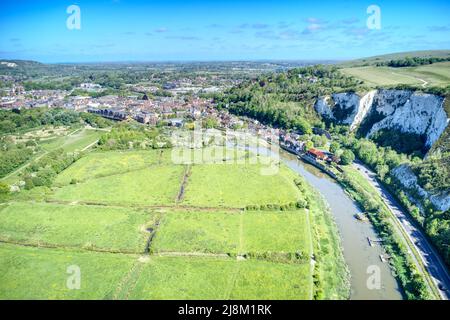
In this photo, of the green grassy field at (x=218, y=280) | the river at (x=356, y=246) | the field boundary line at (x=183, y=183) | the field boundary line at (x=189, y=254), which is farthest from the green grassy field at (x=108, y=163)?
Result: the river at (x=356, y=246)

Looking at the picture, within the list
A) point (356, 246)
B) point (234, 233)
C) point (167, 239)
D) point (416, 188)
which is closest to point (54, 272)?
point (167, 239)

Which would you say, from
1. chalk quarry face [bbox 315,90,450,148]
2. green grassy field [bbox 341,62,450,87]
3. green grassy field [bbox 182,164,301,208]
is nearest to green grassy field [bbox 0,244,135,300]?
green grassy field [bbox 182,164,301,208]

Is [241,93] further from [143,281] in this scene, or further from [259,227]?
[143,281]

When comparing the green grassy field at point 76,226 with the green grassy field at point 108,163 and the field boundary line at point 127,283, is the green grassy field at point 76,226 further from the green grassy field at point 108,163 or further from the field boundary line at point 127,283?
the green grassy field at point 108,163

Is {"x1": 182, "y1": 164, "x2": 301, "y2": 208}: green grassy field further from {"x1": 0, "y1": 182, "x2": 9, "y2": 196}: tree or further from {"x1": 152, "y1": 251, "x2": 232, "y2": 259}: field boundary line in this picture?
{"x1": 0, "y1": 182, "x2": 9, "y2": 196}: tree

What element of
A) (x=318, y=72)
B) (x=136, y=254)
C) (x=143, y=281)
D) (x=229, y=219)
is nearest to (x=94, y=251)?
(x=136, y=254)

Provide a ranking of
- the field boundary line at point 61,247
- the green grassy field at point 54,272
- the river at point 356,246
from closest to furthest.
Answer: the green grassy field at point 54,272, the river at point 356,246, the field boundary line at point 61,247
